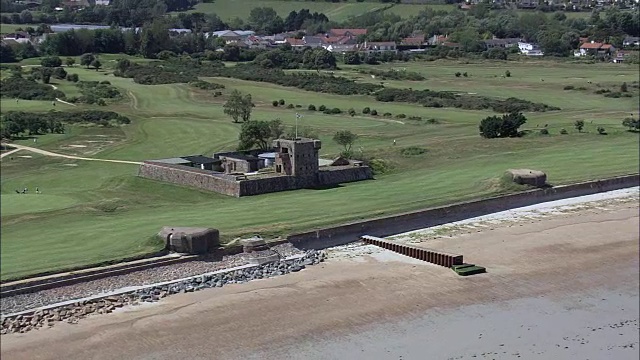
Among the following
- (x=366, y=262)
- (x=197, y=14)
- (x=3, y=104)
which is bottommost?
(x=366, y=262)

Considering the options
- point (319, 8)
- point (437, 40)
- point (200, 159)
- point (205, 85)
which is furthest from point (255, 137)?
point (437, 40)

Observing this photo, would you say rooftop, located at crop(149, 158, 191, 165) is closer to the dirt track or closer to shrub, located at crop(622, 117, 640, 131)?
the dirt track

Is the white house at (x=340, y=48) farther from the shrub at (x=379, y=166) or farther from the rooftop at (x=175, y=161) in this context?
the rooftop at (x=175, y=161)

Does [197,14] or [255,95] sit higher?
[197,14]

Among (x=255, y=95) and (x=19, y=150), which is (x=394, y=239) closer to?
(x=19, y=150)

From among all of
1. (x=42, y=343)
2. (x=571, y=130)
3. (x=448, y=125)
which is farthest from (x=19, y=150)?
(x=571, y=130)

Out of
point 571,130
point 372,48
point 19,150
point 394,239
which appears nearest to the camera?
point 394,239
